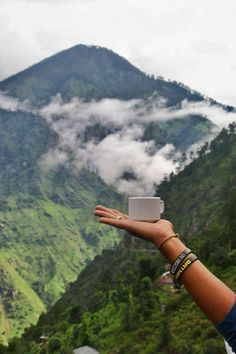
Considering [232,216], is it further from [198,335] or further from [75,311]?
[75,311]

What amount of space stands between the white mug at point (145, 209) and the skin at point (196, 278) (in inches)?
17.8

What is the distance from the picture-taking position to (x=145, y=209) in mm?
4738

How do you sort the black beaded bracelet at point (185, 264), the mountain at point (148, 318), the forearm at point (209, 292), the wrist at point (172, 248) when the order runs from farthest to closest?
1. the mountain at point (148, 318)
2. the wrist at point (172, 248)
3. the black beaded bracelet at point (185, 264)
4. the forearm at point (209, 292)

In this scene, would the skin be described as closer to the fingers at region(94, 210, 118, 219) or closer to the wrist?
the wrist

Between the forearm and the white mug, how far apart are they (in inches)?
36.8

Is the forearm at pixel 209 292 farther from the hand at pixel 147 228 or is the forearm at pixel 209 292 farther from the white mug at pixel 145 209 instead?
the white mug at pixel 145 209

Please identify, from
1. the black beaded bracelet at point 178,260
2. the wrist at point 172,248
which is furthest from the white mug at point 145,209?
the black beaded bracelet at point 178,260

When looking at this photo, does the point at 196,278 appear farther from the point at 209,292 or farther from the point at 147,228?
the point at 147,228

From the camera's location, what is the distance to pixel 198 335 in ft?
128

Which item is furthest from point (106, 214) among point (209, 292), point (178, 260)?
point (209, 292)

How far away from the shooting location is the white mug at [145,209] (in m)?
4.60

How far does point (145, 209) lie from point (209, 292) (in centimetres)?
141

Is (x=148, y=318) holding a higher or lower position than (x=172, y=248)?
lower

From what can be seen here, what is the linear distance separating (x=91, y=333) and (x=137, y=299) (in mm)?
8929
